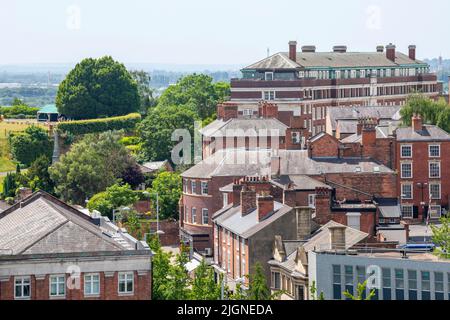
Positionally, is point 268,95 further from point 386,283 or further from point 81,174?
point 386,283

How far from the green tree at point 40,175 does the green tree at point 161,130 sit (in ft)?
52.6

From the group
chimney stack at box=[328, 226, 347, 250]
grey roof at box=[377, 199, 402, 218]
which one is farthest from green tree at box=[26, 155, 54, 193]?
chimney stack at box=[328, 226, 347, 250]

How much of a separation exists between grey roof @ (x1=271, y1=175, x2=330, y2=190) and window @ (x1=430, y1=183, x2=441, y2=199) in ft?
48.1

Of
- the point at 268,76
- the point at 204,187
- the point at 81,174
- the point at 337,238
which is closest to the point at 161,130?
the point at 268,76

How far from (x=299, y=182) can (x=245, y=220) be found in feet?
31.3

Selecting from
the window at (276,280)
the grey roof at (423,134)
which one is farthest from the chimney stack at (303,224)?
the grey roof at (423,134)

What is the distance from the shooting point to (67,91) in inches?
5950

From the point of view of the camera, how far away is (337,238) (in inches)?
2281

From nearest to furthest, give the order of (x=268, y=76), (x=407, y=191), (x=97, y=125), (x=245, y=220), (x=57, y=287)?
(x=57, y=287) < (x=245, y=220) < (x=407, y=191) < (x=97, y=125) < (x=268, y=76)

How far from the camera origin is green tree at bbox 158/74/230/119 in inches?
6122

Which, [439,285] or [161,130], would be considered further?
[161,130]

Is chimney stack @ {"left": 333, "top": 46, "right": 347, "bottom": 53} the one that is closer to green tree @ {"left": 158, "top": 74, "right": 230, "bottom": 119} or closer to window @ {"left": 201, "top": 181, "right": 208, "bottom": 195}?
green tree @ {"left": 158, "top": 74, "right": 230, "bottom": 119}

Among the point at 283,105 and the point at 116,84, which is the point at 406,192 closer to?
the point at 283,105

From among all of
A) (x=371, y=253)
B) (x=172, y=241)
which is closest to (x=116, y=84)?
(x=172, y=241)
